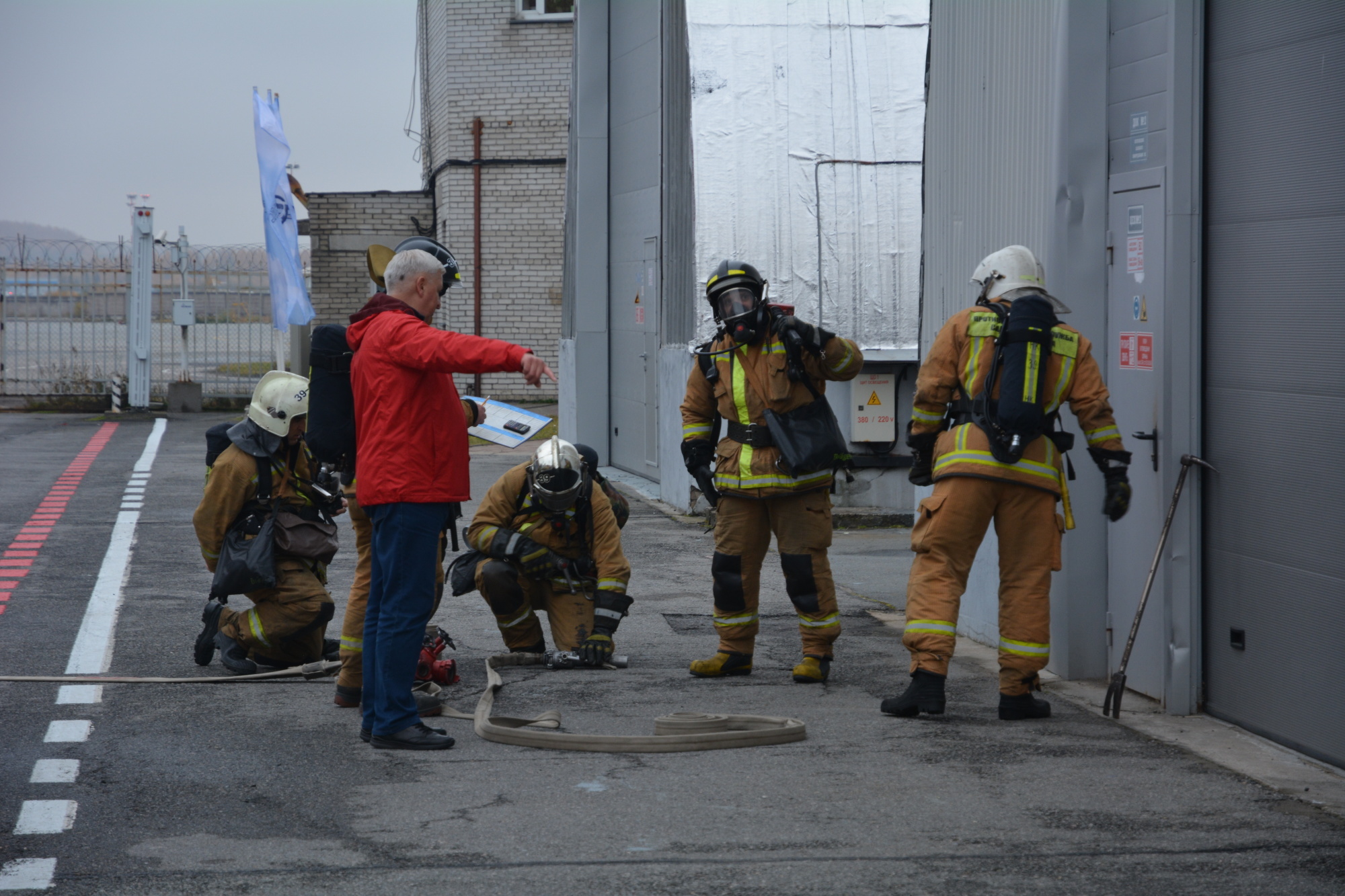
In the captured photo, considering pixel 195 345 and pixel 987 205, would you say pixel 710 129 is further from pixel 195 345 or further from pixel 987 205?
pixel 195 345

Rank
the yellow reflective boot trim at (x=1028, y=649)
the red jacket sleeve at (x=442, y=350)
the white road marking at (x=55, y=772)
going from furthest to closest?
1. the yellow reflective boot trim at (x=1028, y=649)
2. the white road marking at (x=55, y=772)
3. the red jacket sleeve at (x=442, y=350)

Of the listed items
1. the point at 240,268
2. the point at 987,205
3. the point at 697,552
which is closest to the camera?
the point at 987,205

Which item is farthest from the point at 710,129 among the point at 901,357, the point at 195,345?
the point at 195,345

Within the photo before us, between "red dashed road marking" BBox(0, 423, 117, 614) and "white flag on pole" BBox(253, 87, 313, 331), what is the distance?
362 cm

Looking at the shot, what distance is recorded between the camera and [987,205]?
23.3 ft

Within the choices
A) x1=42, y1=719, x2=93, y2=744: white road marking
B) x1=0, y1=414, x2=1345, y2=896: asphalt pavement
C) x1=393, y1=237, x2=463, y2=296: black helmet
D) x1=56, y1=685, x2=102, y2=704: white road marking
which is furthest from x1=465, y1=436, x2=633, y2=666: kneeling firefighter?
x1=42, y1=719, x2=93, y2=744: white road marking

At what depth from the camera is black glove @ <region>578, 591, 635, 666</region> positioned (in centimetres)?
651

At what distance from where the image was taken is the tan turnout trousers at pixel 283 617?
260 inches

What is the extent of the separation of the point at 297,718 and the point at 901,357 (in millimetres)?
7323

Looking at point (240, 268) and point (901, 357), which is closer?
point (901, 357)

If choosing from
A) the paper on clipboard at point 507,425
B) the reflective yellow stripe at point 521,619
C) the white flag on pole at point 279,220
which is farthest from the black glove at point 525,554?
the white flag on pole at point 279,220

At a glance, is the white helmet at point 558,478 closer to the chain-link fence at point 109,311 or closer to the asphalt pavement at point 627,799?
the asphalt pavement at point 627,799

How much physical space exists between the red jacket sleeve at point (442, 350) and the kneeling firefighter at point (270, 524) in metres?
1.65

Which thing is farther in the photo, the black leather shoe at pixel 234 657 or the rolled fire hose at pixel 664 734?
the black leather shoe at pixel 234 657
